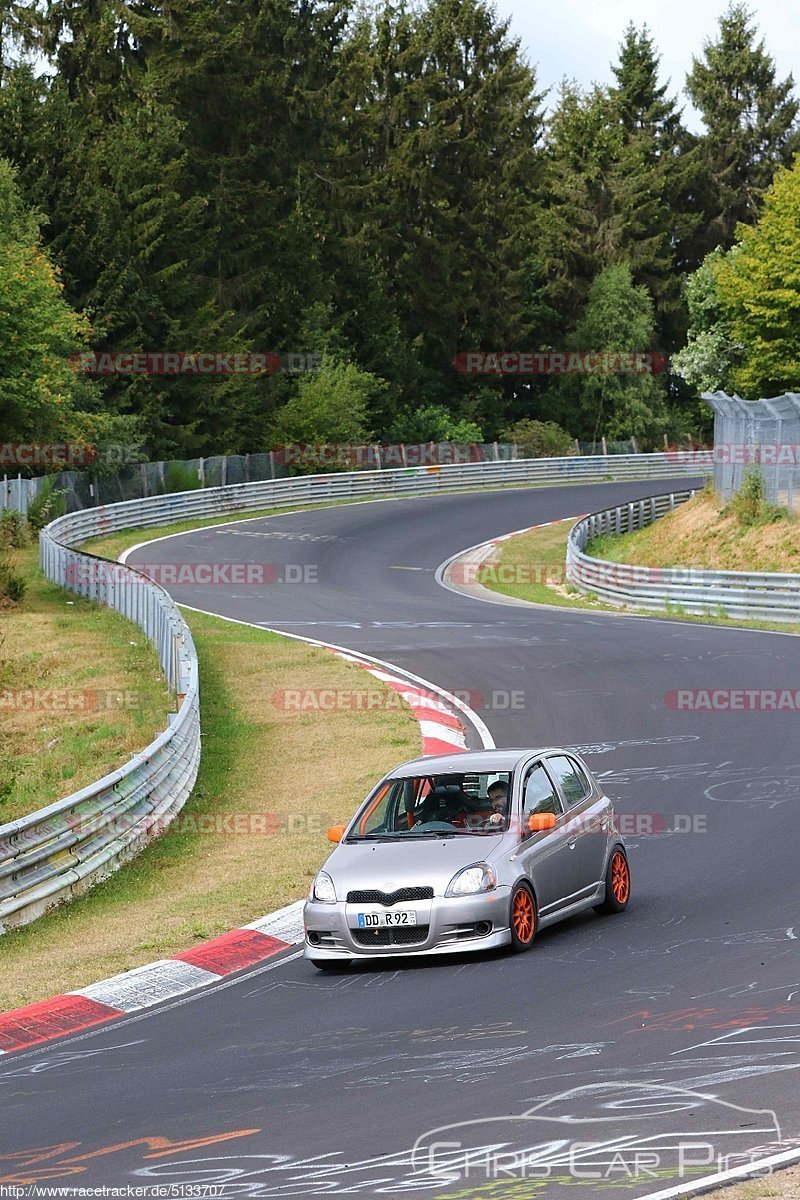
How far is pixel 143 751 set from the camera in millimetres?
16453

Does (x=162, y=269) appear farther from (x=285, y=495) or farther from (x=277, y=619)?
(x=277, y=619)

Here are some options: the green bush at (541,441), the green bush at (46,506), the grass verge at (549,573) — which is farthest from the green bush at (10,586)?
the green bush at (541,441)

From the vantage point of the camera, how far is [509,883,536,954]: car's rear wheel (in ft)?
36.7

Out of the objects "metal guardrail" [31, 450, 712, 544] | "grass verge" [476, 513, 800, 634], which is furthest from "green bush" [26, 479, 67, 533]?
"grass verge" [476, 513, 800, 634]

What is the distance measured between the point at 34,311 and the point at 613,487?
2791 cm

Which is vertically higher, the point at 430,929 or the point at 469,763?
the point at 469,763

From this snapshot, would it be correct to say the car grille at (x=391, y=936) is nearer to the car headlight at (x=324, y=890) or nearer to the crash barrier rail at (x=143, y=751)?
the car headlight at (x=324, y=890)

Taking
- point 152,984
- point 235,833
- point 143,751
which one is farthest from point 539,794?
point 235,833

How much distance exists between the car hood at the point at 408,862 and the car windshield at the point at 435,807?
0.60 ft

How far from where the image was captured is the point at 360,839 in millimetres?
12016

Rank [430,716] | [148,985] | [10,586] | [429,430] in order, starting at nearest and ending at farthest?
[148,985] < [430,716] < [10,586] < [429,430]

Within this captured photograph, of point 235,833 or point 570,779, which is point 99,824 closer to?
point 235,833

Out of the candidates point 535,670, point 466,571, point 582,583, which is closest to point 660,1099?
point 535,670

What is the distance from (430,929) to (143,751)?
6.12 m
